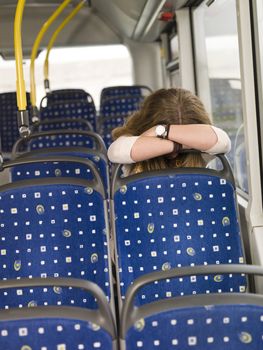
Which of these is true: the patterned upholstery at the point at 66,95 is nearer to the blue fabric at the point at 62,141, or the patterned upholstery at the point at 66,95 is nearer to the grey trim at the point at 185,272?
the blue fabric at the point at 62,141

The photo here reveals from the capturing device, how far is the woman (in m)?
2.72

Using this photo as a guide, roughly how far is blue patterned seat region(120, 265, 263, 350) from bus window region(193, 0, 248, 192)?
8.97 feet

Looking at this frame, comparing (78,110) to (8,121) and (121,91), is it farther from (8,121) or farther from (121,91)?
(8,121)

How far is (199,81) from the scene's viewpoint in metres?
5.78

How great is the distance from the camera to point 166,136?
107 inches

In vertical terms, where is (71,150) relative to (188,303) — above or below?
above

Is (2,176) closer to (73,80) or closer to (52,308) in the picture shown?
(52,308)

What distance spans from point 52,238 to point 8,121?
5727mm

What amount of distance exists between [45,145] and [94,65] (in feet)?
15.0

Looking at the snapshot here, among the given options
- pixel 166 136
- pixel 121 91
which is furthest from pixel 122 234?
pixel 121 91

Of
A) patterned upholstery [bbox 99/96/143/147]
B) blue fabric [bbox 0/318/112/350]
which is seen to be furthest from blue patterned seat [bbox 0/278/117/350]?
patterned upholstery [bbox 99/96/143/147]

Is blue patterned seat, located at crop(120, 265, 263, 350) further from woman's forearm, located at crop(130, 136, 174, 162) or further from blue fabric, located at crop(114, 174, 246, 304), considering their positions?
woman's forearm, located at crop(130, 136, 174, 162)

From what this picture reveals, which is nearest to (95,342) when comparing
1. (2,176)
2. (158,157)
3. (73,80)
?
(158,157)

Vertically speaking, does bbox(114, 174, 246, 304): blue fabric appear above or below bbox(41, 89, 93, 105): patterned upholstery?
below
